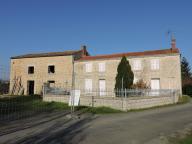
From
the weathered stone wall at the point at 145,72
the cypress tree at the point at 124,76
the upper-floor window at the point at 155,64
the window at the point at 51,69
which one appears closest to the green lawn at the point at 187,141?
the cypress tree at the point at 124,76

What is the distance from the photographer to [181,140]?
7.58 metres

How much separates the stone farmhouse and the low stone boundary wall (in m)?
5.80

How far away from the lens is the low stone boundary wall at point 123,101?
1502 centimetres

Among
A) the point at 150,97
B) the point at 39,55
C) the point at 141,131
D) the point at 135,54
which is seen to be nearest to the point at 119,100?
the point at 150,97

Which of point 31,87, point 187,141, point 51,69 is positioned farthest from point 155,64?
point 187,141

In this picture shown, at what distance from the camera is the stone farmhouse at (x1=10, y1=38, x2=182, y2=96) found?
26906 millimetres

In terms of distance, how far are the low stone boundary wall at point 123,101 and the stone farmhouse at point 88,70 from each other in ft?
19.0

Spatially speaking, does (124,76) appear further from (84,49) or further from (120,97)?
(84,49)

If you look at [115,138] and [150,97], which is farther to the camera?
[150,97]

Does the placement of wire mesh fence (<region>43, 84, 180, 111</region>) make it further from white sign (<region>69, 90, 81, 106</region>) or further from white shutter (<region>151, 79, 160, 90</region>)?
white shutter (<region>151, 79, 160, 90</region>)

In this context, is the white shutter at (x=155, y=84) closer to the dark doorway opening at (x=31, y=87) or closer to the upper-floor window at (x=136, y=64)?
the upper-floor window at (x=136, y=64)

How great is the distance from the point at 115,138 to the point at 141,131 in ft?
5.23

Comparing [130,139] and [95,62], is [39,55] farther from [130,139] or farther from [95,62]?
[130,139]

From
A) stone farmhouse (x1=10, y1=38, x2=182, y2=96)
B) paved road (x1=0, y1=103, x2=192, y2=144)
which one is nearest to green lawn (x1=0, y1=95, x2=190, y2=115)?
paved road (x1=0, y1=103, x2=192, y2=144)
